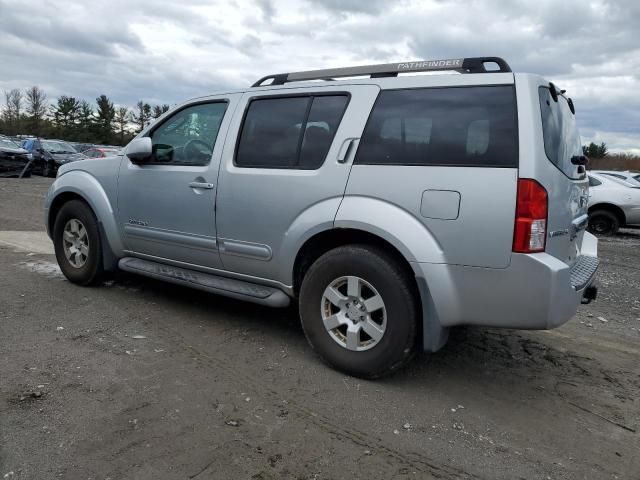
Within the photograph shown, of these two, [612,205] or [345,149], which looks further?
[612,205]

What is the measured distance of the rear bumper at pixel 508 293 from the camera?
2.75 m

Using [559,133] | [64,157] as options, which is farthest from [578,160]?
[64,157]

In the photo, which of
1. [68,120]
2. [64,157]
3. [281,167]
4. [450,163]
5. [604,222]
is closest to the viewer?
[450,163]

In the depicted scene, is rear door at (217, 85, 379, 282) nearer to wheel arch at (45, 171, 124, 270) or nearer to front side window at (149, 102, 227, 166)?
front side window at (149, 102, 227, 166)

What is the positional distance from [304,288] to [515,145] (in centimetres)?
157

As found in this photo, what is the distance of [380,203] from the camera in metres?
3.14

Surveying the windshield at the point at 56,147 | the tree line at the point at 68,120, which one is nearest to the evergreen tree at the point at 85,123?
the tree line at the point at 68,120

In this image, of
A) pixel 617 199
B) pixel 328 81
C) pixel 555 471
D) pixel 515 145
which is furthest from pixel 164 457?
pixel 617 199

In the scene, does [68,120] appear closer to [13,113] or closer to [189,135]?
[13,113]

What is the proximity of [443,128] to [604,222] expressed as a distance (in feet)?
35.1

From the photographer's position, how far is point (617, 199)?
11633 mm

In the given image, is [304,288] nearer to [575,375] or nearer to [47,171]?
[575,375]

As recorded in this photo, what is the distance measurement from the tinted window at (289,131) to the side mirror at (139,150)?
3.00ft

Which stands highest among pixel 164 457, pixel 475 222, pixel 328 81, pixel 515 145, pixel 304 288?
pixel 328 81
